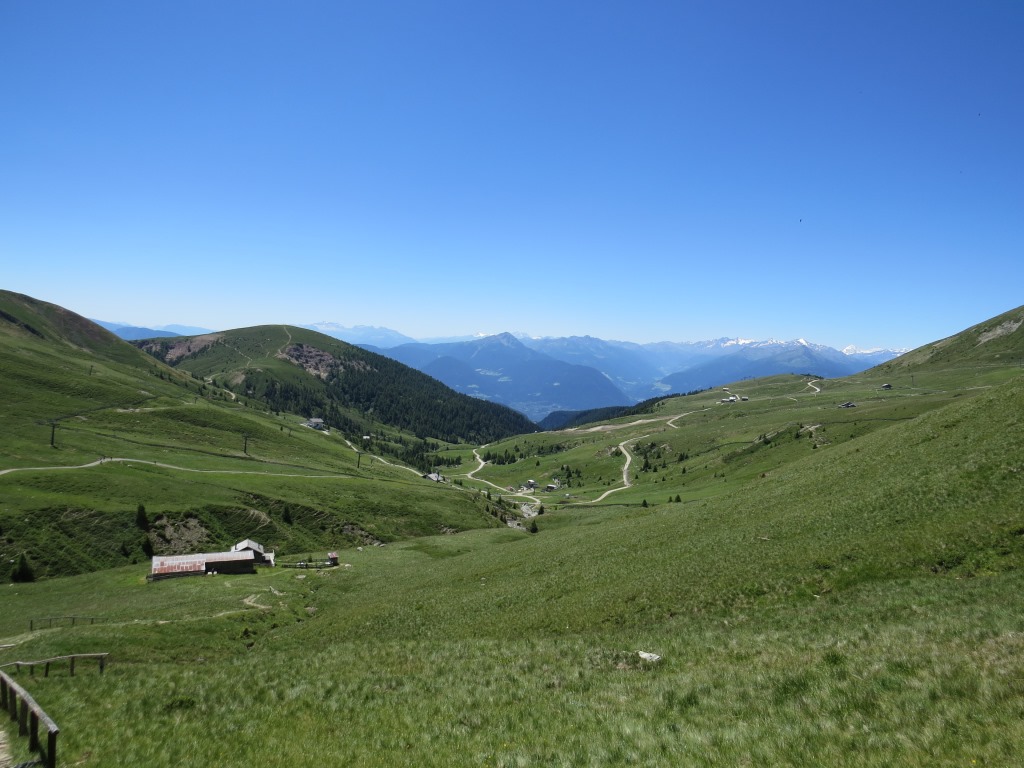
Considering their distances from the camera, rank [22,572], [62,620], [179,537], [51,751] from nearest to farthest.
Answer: [51,751] → [62,620] → [22,572] → [179,537]

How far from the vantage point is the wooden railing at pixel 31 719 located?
1139 centimetres

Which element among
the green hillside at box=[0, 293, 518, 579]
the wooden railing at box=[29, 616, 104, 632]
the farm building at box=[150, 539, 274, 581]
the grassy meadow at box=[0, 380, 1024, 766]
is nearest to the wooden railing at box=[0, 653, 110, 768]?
the grassy meadow at box=[0, 380, 1024, 766]

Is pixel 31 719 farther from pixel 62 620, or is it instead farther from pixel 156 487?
pixel 156 487

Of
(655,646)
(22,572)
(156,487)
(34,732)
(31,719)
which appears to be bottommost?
(22,572)

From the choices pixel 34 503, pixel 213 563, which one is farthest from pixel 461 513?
pixel 34 503

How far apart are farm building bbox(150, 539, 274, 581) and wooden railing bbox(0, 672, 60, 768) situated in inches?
1923

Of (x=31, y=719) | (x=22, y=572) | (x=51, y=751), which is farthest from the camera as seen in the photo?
(x=22, y=572)

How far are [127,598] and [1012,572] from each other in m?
66.5

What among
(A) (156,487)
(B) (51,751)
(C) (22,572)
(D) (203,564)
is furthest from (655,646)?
(A) (156,487)

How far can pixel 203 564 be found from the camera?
58.7 meters

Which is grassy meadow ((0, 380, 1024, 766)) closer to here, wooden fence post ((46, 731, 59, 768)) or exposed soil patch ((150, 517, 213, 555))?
wooden fence post ((46, 731, 59, 768))

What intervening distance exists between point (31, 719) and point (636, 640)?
20.5 meters

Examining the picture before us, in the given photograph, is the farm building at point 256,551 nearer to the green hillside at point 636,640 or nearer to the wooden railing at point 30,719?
the green hillside at point 636,640

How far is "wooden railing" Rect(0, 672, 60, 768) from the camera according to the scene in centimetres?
1139
